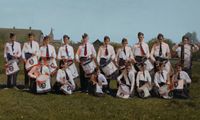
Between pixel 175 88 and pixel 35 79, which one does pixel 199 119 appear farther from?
pixel 35 79

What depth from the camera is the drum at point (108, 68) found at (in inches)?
617

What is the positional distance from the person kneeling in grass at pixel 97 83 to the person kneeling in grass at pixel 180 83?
2.68 m

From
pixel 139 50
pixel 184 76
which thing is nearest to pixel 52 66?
pixel 139 50

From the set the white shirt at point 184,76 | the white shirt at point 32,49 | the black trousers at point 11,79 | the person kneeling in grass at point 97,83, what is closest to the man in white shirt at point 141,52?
the white shirt at point 184,76

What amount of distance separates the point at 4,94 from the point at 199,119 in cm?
673

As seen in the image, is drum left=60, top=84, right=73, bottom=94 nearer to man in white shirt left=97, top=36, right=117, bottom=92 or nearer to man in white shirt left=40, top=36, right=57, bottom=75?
man in white shirt left=40, top=36, right=57, bottom=75

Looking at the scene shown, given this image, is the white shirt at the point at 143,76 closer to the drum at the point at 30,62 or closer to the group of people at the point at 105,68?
the group of people at the point at 105,68

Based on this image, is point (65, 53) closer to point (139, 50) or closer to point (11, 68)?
point (11, 68)

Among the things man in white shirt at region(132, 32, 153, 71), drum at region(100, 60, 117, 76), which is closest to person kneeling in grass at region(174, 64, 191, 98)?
man in white shirt at region(132, 32, 153, 71)

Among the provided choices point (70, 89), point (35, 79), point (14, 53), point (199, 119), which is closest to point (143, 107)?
point (199, 119)

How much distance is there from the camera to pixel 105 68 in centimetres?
1567

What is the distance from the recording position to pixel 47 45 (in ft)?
51.5

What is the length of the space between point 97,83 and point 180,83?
10.4ft

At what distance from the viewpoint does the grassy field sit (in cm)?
1234
